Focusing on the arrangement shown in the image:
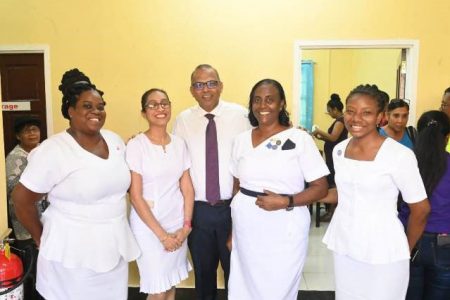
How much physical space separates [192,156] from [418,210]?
1.28 meters

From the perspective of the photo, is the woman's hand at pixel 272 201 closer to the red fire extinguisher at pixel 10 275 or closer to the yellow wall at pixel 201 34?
the red fire extinguisher at pixel 10 275

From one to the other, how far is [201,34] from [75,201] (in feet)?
7.54

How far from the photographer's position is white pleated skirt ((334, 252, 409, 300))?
1.83 m

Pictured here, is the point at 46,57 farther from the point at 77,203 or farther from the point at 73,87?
the point at 77,203

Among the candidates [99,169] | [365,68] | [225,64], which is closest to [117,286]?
[99,169]

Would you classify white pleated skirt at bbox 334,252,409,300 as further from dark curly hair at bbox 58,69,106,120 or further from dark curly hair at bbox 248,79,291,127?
dark curly hair at bbox 58,69,106,120

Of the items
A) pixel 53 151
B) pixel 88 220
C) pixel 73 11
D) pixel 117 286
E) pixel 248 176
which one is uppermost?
pixel 73 11

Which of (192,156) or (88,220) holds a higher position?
(192,156)

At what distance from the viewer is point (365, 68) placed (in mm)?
6512

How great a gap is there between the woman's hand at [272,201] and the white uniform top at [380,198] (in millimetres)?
343

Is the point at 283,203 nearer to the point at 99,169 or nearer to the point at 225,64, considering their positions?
the point at 99,169

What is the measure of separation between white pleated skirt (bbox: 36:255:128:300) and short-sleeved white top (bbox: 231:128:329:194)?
0.85 meters

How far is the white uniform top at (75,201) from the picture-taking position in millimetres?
1826

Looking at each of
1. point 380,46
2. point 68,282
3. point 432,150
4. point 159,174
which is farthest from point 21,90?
point 432,150
